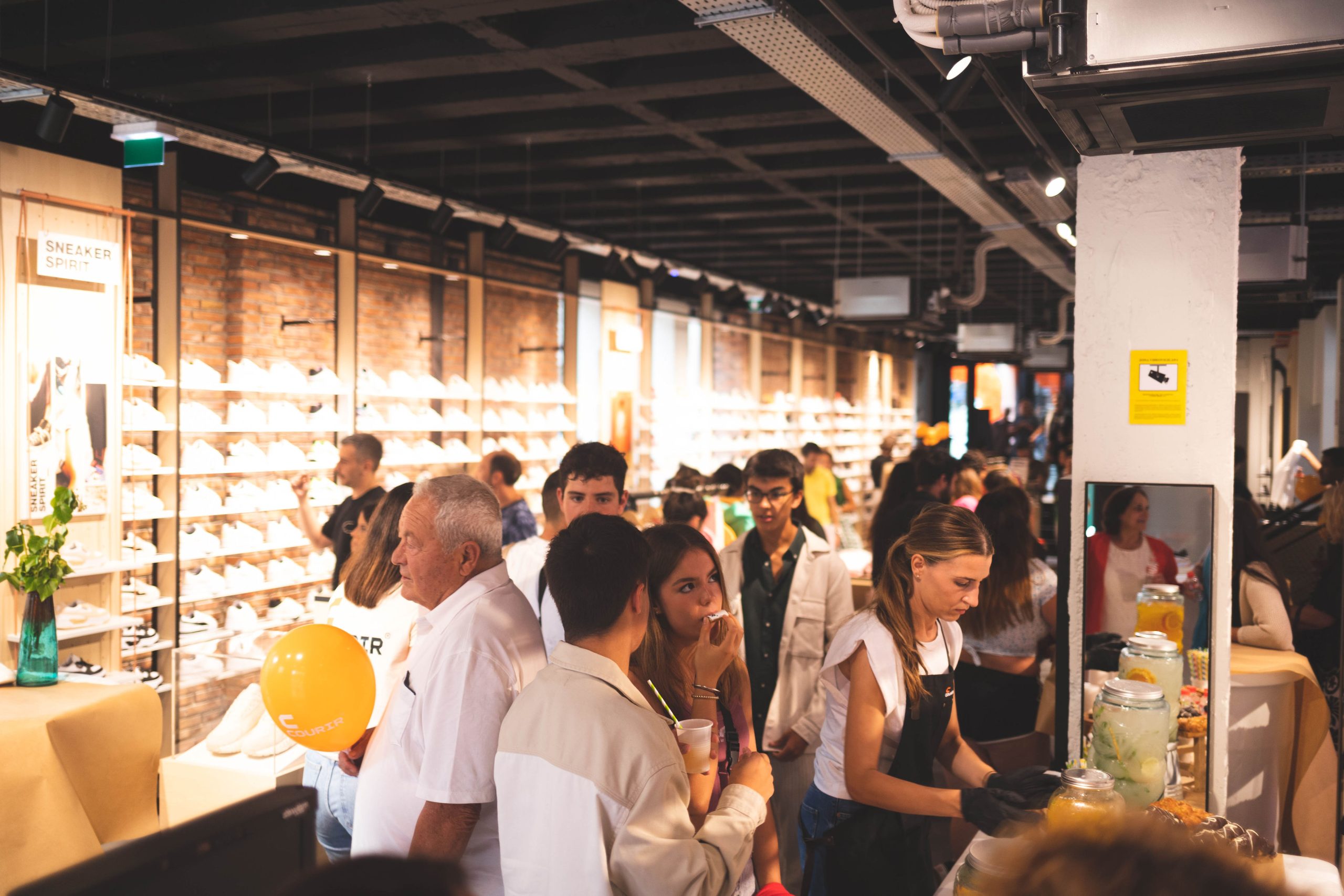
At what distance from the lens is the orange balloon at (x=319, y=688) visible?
2299mm

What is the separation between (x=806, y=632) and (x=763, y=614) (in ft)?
0.52

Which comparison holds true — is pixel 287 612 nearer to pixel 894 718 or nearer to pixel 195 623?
pixel 195 623

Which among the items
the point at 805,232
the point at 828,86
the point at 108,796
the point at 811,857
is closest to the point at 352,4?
the point at 828,86

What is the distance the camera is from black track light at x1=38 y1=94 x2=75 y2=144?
4.30 metres

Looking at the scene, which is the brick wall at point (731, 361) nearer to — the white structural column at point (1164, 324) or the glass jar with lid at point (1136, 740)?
the white structural column at point (1164, 324)

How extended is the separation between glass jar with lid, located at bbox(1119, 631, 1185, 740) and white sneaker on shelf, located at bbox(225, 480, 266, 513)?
5284mm

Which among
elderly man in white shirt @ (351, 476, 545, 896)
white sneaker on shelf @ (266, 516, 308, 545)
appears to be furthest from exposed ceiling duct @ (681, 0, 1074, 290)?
white sneaker on shelf @ (266, 516, 308, 545)

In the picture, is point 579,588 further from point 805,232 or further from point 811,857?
point 805,232

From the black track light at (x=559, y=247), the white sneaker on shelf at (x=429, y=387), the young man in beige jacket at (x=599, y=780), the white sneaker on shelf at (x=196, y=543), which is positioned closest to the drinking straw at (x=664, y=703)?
the young man in beige jacket at (x=599, y=780)

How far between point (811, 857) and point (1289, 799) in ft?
7.82

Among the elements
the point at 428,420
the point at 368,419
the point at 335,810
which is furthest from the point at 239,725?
the point at 428,420

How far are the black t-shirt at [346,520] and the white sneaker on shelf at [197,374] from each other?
1489 millimetres

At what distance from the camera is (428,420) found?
7852 mm

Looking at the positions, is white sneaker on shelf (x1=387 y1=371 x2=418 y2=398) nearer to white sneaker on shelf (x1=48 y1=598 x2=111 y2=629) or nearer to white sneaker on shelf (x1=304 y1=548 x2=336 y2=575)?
white sneaker on shelf (x1=304 y1=548 x2=336 y2=575)
